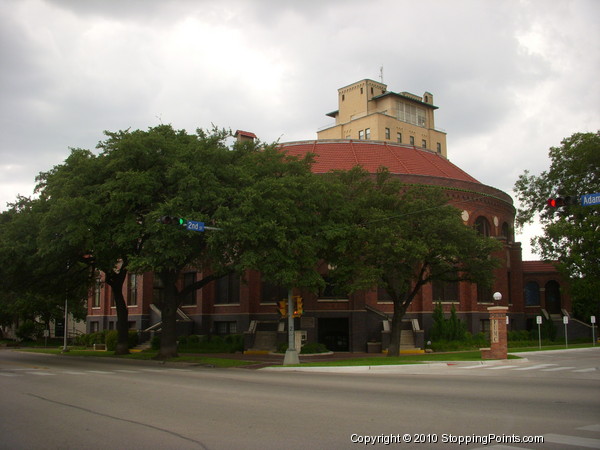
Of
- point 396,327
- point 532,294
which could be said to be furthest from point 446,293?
point 532,294

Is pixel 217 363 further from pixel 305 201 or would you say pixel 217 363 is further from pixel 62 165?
pixel 62 165

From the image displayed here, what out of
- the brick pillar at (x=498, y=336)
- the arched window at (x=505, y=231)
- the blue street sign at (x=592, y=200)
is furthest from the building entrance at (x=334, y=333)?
the blue street sign at (x=592, y=200)

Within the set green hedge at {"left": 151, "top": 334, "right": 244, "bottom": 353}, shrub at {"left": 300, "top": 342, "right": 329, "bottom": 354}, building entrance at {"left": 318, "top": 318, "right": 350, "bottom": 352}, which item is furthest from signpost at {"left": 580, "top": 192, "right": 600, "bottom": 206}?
green hedge at {"left": 151, "top": 334, "right": 244, "bottom": 353}

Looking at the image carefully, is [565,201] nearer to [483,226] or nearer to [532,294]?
[483,226]

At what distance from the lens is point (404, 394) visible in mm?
14844

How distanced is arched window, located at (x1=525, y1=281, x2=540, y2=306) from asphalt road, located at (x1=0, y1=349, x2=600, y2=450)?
39.2m

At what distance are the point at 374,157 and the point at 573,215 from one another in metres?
17.6

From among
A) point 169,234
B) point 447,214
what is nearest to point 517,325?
point 447,214

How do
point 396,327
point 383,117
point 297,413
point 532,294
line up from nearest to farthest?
point 297,413 → point 396,327 → point 532,294 → point 383,117

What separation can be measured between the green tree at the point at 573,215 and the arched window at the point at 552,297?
1692mm

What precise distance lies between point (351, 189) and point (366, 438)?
24.5 metres

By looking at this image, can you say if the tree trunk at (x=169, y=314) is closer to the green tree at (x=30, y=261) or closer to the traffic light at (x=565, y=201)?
the green tree at (x=30, y=261)

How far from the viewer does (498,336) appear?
29.0 metres

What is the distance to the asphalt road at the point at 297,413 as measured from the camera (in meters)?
9.10
